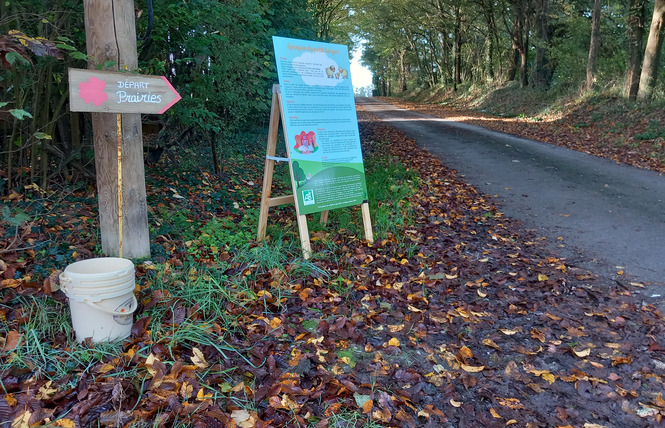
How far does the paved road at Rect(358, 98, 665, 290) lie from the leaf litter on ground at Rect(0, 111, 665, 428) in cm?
54

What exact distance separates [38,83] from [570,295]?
5421mm

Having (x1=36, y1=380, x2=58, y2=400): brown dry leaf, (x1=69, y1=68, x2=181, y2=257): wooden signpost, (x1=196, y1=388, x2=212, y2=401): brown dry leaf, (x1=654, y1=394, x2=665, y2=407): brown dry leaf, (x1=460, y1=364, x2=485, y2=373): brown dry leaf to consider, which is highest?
(x1=69, y1=68, x2=181, y2=257): wooden signpost

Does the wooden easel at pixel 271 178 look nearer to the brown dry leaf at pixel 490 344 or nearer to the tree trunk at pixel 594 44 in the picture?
the brown dry leaf at pixel 490 344

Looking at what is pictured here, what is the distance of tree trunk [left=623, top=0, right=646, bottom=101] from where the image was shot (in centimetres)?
1395

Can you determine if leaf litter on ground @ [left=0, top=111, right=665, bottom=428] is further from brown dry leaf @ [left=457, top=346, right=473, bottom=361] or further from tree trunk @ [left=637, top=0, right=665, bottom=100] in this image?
tree trunk @ [left=637, top=0, right=665, bottom=100]

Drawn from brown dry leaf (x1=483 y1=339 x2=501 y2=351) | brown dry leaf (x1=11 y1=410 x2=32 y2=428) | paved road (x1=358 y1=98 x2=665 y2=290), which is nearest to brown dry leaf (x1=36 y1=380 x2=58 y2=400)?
brown dry leaf (x1=11 y1=410 x2=32 y2=428)

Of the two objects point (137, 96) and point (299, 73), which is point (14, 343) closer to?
point (137, 96)

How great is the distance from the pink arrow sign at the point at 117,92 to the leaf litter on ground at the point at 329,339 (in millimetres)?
1242

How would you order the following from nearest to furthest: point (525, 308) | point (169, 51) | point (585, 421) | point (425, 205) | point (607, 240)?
point (585, 421) → point (525, 308) → point (607, 240) → point (169, 51) → point (425, 205)

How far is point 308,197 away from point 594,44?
15754 millimetres

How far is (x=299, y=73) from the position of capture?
447 centimetres

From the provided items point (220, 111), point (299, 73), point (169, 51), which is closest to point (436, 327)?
point (299, 73)

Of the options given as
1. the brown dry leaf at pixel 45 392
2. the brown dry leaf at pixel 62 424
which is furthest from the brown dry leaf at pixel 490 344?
the brown dry leaf at pixel 45 392

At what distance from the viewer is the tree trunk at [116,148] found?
3.37 m
